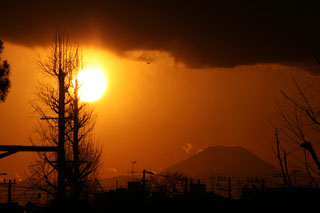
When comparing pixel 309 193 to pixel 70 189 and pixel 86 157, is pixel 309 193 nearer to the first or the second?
pixel 70 189

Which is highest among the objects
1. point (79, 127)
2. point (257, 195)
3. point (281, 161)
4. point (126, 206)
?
point (79, 127)

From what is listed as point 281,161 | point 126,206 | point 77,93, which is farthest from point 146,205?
point 281,161

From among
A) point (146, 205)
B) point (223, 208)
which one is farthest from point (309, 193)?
point (146, 205)

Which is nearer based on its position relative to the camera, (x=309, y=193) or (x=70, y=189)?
(x=309, y=193)

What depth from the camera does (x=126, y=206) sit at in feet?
68.2

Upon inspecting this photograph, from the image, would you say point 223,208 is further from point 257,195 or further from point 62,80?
point 62,80

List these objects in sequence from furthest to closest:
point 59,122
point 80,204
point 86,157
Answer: point 86,157
point 59,122
point 80,204

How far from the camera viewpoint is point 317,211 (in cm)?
549

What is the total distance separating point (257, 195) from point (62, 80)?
532 inches

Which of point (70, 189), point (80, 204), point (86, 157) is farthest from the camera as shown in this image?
point (86, 157)

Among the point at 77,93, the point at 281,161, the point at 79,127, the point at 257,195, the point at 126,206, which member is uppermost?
the point at 77,93

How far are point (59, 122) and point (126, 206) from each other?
20.5ft

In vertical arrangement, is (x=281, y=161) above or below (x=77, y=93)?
below

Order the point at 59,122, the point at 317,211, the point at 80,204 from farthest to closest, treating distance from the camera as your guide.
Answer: the point at 59,122, the point at 80,204, the point at 317,211
